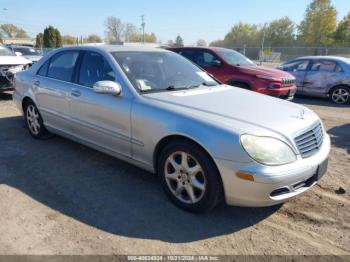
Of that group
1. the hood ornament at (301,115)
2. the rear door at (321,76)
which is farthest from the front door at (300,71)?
the hood ornament at (301,115)

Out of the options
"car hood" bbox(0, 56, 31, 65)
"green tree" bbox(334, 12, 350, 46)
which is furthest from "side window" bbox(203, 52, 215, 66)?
"green tree" bbox(334, 12, 350, 46)

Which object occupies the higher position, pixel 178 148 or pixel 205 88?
pixel 205 88

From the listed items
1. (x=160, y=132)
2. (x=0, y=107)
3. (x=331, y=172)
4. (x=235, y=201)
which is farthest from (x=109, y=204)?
(x=0, y=107)

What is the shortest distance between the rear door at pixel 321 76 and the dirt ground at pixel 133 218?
622 cm

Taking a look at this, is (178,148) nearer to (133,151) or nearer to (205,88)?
(133,151)

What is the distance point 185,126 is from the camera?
3.13 metres

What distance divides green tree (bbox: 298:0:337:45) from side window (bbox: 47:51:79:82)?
65377 millimetres

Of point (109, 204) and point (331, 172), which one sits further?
point (331, 172)

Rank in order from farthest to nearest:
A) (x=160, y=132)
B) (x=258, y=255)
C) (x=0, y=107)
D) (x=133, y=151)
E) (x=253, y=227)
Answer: (x=0, y=107)
(x=133, y=151)
(x=160, y=132)
(x=253, y=227)
(x=258, y=255)

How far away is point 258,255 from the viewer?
107 inches

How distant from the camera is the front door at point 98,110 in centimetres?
376

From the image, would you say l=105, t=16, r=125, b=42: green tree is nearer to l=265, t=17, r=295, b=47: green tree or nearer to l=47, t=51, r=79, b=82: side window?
l=265, t=17, r=295, b=47: green tree

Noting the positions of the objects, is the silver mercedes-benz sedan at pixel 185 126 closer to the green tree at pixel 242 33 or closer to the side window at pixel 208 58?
the side window at pixel 208 58

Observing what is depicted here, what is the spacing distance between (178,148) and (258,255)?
1.20m
